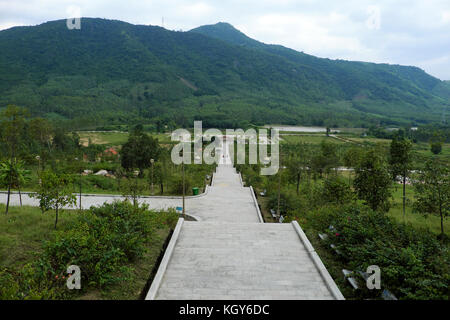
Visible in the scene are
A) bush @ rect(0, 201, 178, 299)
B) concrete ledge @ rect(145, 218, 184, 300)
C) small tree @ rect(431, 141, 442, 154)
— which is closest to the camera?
bush @ rect(0, 201, 178, 299)

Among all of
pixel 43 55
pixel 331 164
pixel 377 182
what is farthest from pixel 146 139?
pixel 43 55

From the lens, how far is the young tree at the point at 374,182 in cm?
1415

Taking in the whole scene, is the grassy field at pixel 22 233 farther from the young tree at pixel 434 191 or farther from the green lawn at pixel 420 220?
the green lawn at pixel 420 220

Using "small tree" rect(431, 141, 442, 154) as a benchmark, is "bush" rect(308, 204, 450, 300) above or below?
below

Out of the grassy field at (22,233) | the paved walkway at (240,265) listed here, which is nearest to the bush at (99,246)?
the grassy field at (22,233)

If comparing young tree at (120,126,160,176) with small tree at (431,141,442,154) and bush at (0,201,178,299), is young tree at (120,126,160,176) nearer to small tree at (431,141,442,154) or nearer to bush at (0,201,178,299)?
bush at (0,201,178,299)

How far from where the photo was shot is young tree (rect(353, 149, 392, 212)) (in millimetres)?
14148

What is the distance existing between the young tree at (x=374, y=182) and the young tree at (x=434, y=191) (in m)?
1.31

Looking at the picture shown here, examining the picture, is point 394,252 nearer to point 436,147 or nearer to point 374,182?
point 374,182

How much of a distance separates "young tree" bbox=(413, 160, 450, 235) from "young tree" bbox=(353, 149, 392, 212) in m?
1.31

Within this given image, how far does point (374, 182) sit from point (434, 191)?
238 cm

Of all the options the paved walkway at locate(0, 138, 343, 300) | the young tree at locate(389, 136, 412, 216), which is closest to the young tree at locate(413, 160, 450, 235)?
the young tree at locate(389, 136, 412, 216)
